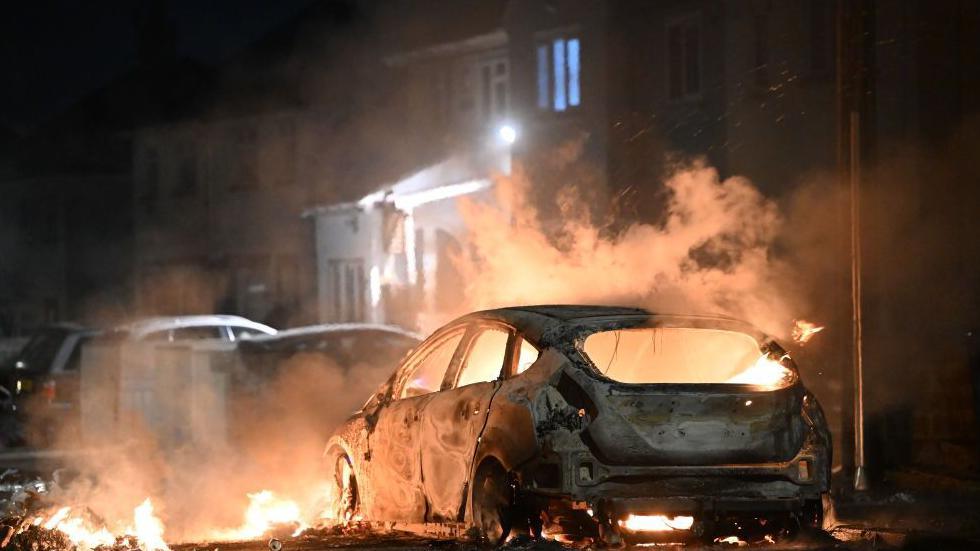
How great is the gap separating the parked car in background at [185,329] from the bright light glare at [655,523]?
10333 mm

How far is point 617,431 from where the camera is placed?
23.4ft

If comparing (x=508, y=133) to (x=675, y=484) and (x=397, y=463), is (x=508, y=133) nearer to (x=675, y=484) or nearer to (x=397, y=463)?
(x=397, y=463)

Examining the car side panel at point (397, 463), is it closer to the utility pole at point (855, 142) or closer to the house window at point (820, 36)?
the utility pole at point (855, 142)

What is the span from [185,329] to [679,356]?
14783 mm

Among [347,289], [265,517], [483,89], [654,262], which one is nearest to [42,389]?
[654,262]

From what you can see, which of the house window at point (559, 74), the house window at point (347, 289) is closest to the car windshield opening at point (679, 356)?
the house window at point (559, 74)

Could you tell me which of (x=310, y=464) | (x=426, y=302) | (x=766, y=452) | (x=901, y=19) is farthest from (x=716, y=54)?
(x=766, y=452)

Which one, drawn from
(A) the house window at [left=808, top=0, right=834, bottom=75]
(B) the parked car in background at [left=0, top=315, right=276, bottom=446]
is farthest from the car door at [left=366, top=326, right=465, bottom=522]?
(A) the house window at [left=808, top=0, right=834, bottom=75]

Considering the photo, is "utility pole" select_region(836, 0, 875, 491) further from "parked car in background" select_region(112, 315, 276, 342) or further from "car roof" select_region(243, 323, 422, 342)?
"parked car in background" select_region(112, 315, 276, 342)

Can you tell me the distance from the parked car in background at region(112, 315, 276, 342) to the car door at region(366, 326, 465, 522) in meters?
8.31

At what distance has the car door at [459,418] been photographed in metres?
7.68

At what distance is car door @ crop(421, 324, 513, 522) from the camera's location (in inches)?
303

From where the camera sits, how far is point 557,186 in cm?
2555

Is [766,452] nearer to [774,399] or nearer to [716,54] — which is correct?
[774,399]
